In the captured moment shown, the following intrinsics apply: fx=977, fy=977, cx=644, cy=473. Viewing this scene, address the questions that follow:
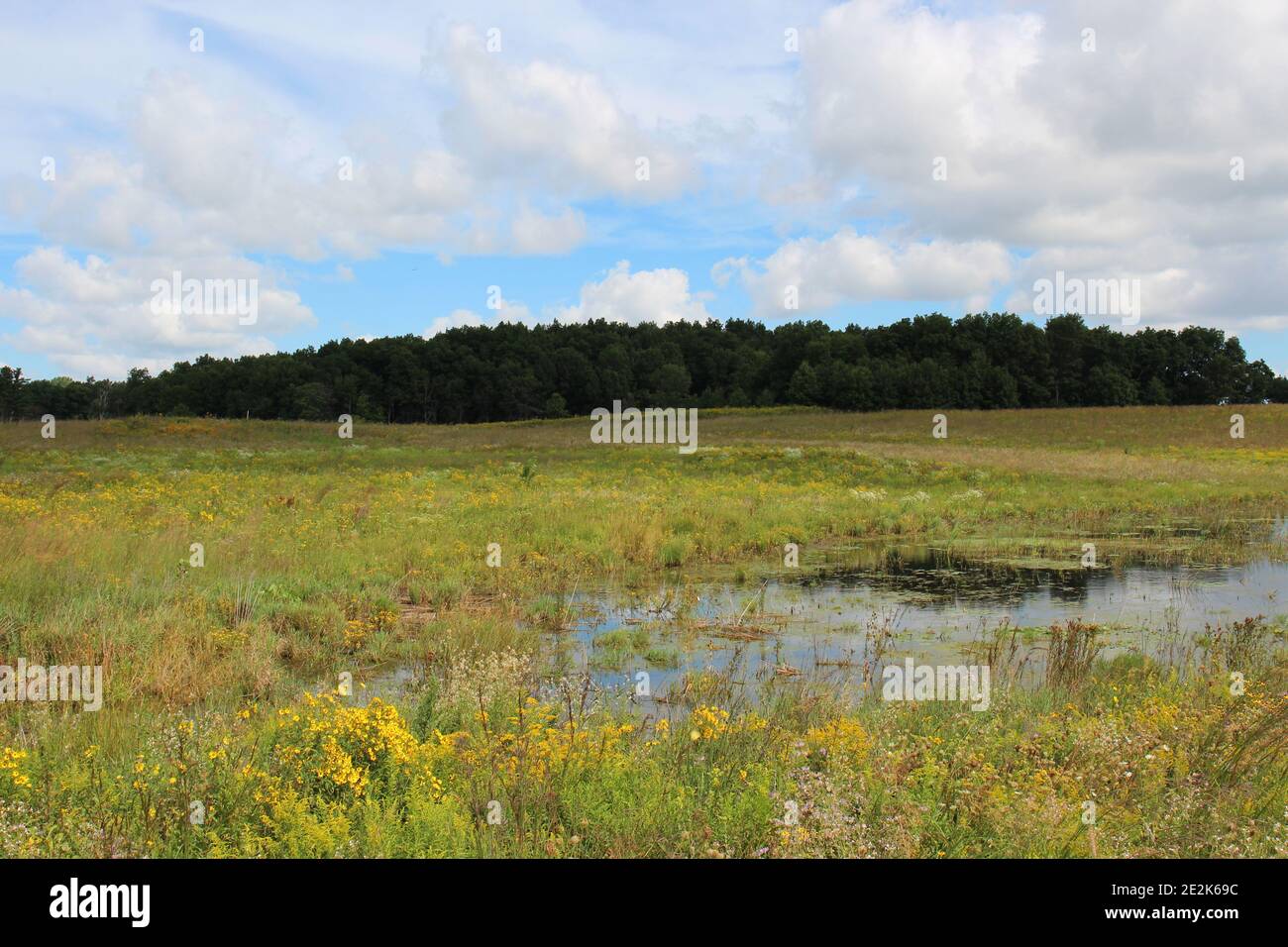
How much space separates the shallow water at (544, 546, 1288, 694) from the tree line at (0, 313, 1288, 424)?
80.6 metres

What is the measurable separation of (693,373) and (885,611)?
419 ft

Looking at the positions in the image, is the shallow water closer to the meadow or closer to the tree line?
the meadow

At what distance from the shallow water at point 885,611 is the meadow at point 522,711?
1.72 feet

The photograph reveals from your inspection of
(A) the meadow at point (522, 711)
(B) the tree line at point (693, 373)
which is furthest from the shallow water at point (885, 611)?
(B) the tree line at point (693, 373)

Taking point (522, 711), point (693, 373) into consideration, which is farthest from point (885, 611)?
point (693, 373)

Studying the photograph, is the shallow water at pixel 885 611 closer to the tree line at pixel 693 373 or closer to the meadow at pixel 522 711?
the meadow at pixel 522 711

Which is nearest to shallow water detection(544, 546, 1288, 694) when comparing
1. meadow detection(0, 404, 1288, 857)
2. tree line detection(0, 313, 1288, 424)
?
meadow detection(0, 404, 1288, 857)

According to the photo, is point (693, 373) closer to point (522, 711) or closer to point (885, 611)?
point (885, 611)

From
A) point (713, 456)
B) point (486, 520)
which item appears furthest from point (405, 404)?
point (486, 520)

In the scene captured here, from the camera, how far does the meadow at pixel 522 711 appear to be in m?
5.30

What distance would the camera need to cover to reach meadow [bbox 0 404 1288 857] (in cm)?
530

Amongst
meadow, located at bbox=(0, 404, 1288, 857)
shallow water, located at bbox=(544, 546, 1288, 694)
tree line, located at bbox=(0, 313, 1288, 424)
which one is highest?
tree line, located at bbox=(0, 313, 1288, 424)
